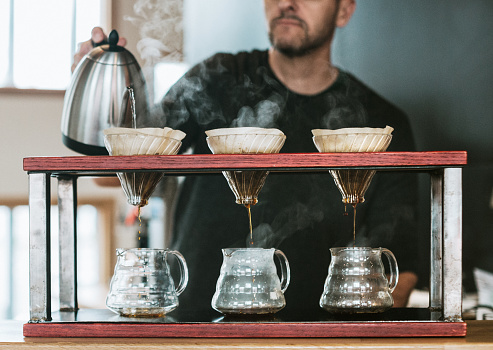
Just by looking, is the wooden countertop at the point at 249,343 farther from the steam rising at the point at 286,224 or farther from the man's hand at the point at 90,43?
the man's hand at the point at 90,43

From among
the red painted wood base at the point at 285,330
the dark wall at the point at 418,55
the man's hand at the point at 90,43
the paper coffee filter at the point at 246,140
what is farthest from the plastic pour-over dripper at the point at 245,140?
the man's hand at the point at 90,43

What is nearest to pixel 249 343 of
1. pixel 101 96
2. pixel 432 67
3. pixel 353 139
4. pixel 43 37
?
pixel 353 139

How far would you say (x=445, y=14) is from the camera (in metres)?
1.43

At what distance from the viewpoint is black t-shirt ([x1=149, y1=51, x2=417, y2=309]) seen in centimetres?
142

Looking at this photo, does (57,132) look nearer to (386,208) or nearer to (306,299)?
(306,299)

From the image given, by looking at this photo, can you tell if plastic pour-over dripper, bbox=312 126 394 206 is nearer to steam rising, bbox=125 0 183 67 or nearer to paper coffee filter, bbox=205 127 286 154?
paper coffee filter, bbox=205 127 286 154

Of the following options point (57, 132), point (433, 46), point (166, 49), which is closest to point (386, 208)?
point (433, 46)

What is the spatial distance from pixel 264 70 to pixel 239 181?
0.42 metres

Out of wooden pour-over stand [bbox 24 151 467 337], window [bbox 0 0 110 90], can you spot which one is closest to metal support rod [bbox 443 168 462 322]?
wooden pour-over stand [bbox 24 151 467 337]

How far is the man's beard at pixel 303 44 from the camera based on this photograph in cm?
143

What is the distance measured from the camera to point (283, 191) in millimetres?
1430

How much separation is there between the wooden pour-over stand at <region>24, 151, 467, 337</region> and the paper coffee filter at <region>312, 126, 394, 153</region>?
5 cm

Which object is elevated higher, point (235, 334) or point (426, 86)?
point (426, 86)

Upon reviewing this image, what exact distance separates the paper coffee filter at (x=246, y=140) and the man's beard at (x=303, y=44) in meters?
0.42
